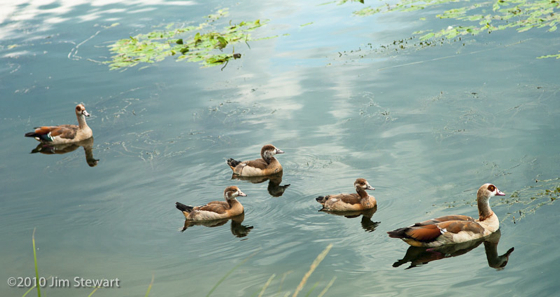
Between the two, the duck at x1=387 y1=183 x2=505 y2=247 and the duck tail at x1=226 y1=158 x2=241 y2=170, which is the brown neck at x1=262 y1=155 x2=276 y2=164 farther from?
the duck at x1=387 y1=183 x2=505 y2=247

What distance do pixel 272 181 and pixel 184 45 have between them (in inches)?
432

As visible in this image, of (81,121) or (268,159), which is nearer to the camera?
(268,159)

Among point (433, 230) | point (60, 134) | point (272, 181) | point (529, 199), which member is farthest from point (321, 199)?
point (60, 134)

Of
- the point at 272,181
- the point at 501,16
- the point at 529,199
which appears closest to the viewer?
the point at 529,199

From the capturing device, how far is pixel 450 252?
9023 millimetres

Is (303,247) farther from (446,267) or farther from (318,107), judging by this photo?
(318,107)

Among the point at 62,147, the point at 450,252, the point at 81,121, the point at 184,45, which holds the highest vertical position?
the point at 184,45

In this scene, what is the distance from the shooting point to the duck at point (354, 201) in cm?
1043

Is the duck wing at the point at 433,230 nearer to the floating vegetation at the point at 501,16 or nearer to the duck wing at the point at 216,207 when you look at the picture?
the duck wing at the point at 216,207

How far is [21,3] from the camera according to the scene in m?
35.4

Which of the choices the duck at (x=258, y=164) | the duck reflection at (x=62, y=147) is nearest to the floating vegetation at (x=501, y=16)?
the duck at (x=258, y=164)

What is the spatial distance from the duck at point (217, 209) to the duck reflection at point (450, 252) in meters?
3.35

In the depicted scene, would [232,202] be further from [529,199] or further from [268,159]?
[529,199]

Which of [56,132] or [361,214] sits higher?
[56,132]
